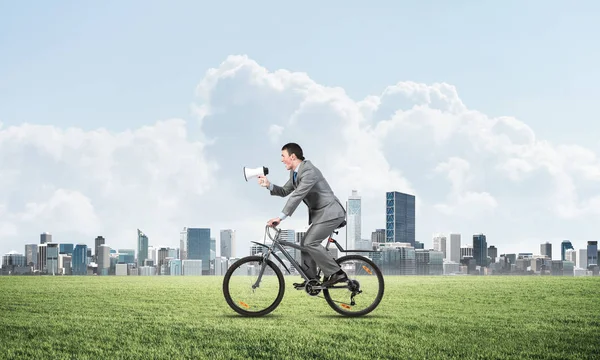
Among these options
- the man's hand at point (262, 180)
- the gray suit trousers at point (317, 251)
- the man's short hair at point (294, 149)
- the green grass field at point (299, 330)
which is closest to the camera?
the green grass field at point (299, 330)

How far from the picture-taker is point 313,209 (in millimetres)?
9906

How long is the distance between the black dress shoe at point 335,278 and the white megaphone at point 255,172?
2065 mm

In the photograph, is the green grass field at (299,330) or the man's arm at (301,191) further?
the man's arm at (301,191)

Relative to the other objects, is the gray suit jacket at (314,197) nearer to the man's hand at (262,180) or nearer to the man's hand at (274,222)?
the man's hand at (274,222)

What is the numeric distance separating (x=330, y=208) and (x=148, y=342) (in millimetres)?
3551

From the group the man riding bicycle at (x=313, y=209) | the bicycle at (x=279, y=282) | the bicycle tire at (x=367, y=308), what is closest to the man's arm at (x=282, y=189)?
the man riding bicycle at (x=313, y=209)

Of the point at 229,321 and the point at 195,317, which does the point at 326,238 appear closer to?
the point at 229,321

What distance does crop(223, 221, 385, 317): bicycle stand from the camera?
32.7 ft

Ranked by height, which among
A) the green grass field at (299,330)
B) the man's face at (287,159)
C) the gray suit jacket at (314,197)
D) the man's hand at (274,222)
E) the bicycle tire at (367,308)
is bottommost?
the green grass field at (299,330)

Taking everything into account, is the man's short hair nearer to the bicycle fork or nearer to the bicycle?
the bicycle

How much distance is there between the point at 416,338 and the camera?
8062 millimetres

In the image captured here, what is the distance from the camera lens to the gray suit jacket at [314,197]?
9.54 metres

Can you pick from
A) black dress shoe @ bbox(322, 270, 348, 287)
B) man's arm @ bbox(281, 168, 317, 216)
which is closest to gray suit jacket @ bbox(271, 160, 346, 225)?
man's arm @ bbox(281, 168, 317, 216)

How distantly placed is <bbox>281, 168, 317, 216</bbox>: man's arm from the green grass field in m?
1.48
